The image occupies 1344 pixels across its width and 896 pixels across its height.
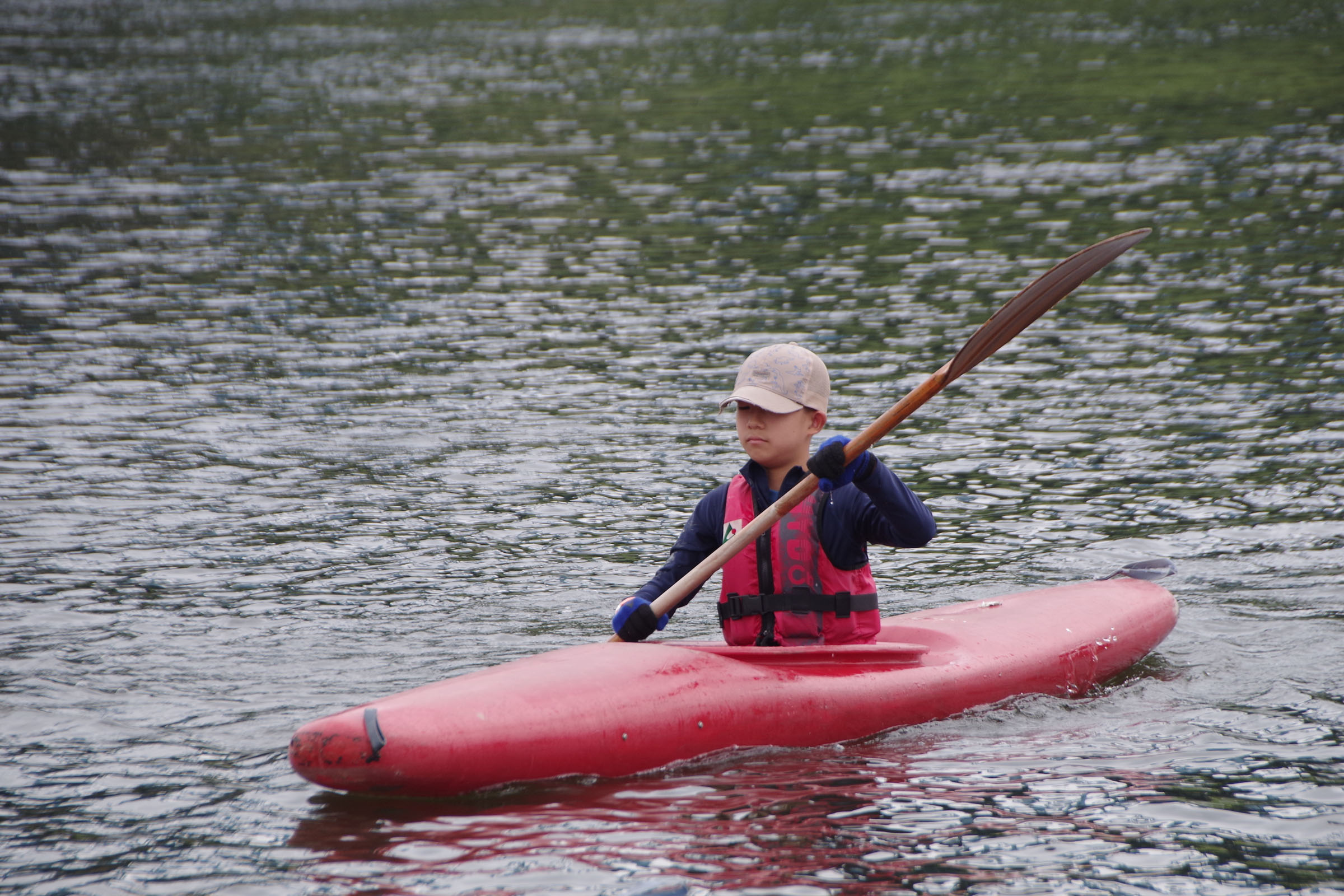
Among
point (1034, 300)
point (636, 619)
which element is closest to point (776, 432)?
point (636, 619)

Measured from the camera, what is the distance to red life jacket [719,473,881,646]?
559 centimetres

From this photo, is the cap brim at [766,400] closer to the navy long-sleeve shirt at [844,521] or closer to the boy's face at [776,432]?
the boy's face at [776,432]

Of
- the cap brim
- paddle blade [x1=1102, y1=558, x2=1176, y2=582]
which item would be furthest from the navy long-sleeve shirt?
paddle blade [x1=1102, y1=558, x2=1176, y2=582]

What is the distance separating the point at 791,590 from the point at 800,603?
0.07 m

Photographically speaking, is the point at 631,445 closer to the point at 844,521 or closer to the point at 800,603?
the point at 800,603

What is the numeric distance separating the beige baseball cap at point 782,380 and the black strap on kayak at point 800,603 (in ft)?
2.51

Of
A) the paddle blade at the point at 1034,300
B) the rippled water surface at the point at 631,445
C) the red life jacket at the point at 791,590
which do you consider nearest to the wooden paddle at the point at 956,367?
the paddle blade at the point at 1034,300

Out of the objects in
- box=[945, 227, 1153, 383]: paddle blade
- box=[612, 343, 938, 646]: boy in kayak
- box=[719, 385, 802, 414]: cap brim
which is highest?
box=[945, 227, 1153, 383]: paddle blade

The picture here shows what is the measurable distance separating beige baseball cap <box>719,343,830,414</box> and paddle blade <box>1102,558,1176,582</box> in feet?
8.02

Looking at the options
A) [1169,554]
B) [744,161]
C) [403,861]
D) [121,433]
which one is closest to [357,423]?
[121,433]

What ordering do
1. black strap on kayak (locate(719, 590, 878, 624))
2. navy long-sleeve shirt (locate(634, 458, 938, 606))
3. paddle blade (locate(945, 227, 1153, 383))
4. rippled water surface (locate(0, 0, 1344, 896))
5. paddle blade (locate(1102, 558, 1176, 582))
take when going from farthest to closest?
paddle blade (locate(1102, 558, 1176, 582)), paddle blade (locate(945, 227, 1153, 383)), black strap on kayak (locate(719, 590, 878, 624)), navy long-sleeve shirt (locate(634, 458, 938, 606)), rippled water surface (locate(0, 0, 1344, 896))

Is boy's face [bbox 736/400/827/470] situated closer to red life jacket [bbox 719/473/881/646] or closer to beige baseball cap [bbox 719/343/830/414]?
beige baseball cap [bbox 719/343/830/414]

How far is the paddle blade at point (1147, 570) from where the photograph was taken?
23.2 ft

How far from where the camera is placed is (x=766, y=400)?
5.40 metres
